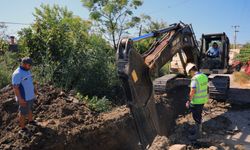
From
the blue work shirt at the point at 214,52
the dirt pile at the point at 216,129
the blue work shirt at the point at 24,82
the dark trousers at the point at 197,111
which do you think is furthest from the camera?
the blue work shirt at the point at 214,52

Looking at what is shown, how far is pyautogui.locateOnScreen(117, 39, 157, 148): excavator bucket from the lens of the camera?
5059mm

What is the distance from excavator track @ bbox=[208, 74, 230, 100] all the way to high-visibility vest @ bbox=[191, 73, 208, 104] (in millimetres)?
1917

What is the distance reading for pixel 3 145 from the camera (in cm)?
559

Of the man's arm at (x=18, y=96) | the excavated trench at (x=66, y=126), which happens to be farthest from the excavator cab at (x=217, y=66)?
the man's arm at (x=18, y=96)

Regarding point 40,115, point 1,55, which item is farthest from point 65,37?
point 40,115

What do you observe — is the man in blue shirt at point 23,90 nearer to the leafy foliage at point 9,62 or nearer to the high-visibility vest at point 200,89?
the high-visibility vest at point 200,89

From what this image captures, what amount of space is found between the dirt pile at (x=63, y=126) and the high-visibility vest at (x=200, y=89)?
5.79ft

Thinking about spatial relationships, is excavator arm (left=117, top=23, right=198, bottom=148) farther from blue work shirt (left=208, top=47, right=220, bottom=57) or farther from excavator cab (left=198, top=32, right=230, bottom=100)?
blue work shirt (left=208, top=47, right=220, bottom=57)

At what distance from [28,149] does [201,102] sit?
156 inches

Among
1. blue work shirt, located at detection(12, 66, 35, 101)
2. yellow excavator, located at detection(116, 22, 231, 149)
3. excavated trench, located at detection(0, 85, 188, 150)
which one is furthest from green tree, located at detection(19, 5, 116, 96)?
yellow excavator, located at detection(116, 22, 231, 149)

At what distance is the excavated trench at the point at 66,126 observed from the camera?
577cm

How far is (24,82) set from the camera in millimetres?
6090

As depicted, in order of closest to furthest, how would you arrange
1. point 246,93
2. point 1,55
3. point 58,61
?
point 246,93, point 58,61, point 1,55

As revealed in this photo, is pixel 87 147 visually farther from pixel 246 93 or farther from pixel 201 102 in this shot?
pixel 246 93
